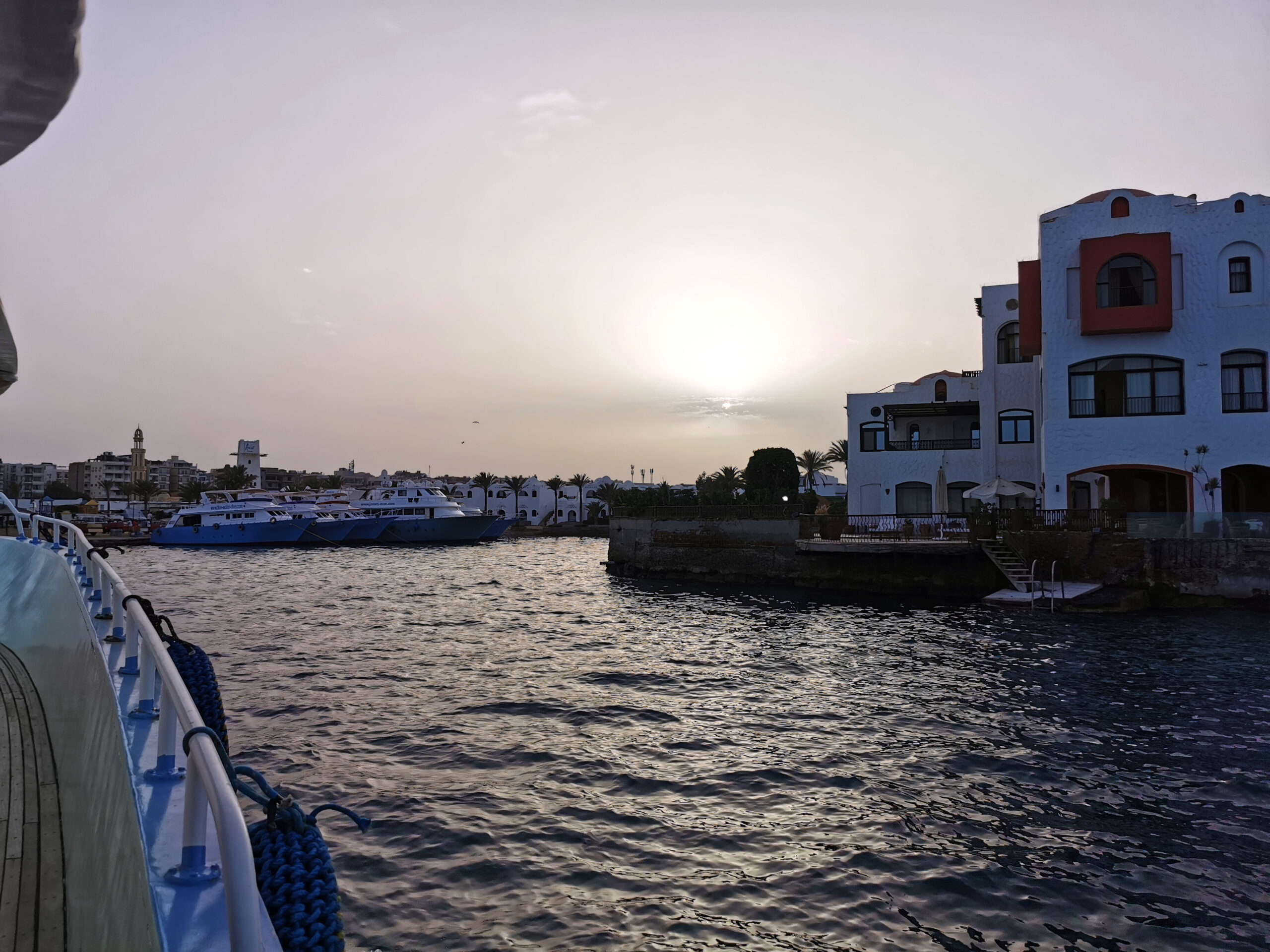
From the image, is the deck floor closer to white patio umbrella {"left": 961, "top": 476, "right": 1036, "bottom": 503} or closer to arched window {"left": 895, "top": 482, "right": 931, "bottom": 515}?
white patio umbrella {"left": 961, "top": 476, "right": 1036, "bottom": 503}

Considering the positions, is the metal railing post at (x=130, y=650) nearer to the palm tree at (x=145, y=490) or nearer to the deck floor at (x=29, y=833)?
the deck floor at (x=29, y=833)

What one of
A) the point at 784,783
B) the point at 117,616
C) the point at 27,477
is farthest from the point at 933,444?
the point at 27,477

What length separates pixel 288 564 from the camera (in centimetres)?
4984

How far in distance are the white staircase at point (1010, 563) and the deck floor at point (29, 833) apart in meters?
26.4

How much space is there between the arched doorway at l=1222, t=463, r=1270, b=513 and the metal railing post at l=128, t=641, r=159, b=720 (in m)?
35.4

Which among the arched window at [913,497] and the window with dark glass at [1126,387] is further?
the arched window at [913,497]

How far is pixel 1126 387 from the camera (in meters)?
30.5

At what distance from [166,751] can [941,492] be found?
38475 mm

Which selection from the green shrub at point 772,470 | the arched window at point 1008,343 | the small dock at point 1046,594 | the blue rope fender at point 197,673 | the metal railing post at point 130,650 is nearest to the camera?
the metal railing post at point 130,650

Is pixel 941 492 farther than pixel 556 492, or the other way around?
pixel 556 492

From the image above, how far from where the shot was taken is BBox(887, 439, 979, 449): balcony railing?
1556 inches

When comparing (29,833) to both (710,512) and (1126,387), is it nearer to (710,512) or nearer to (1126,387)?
(710,512)

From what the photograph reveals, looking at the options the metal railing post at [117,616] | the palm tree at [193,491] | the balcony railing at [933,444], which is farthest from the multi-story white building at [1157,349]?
the palm tree at [193,491]

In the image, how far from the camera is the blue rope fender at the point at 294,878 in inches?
111
